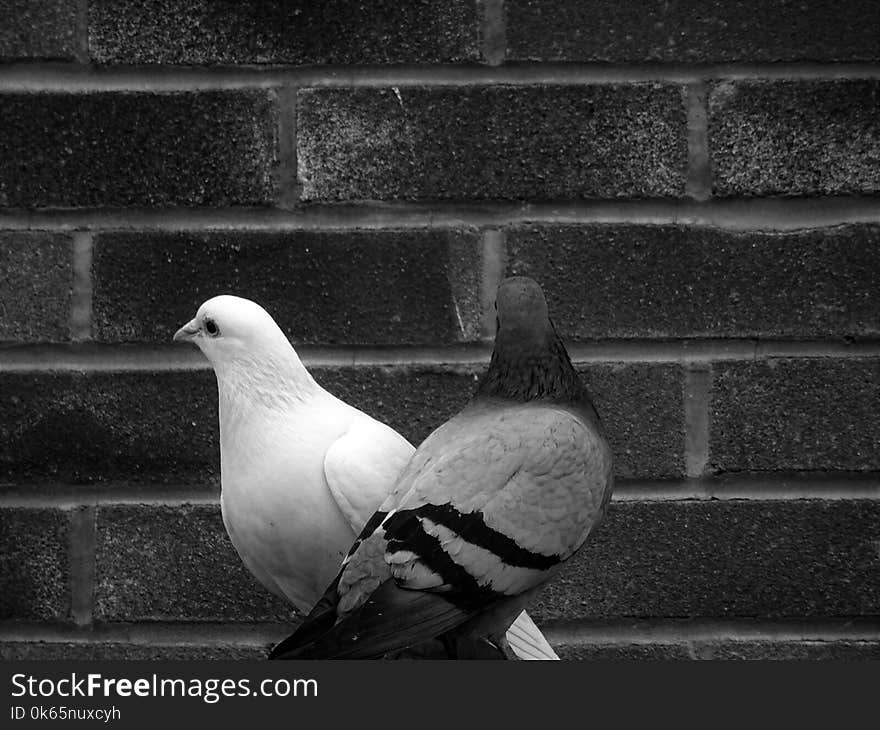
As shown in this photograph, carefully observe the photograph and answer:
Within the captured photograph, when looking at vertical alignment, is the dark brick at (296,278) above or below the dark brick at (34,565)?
above

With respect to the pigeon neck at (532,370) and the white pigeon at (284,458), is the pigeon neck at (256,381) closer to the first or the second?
the white pigeon at (284,458)

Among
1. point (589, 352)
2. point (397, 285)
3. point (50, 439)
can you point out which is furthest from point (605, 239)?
point (50, 439)

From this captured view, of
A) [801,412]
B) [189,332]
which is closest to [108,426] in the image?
[189,332]

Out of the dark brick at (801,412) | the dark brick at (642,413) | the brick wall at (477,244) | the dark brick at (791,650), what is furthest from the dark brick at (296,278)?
the dark brick at (791,650)

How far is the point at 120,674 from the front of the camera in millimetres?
823

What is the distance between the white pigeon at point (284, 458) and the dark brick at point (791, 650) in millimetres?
444

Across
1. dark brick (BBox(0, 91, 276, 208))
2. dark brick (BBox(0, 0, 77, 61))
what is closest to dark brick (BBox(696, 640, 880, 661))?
dark brick (BBox(0, 91, 276, 208))

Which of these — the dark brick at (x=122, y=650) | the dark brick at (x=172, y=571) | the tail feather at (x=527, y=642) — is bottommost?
the dark brick at (x=122, y=650)

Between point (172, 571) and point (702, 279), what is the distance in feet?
2.37

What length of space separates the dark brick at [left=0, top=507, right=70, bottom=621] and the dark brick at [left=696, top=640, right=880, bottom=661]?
2.53 feet

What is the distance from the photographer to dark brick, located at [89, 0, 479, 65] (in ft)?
4.42

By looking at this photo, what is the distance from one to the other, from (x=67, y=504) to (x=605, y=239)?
0.72m

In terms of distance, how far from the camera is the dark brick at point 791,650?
1357mm

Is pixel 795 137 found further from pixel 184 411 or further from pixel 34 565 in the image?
pixel 34 565
